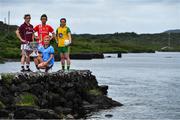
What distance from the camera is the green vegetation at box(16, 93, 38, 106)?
29.0m

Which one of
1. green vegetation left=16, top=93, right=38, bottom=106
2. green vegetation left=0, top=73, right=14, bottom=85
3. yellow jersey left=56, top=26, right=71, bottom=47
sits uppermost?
yellow jersey left=56, top=26, right=71, bottom=47

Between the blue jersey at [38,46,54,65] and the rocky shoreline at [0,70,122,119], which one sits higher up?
the blue jersey at [38,46,54,65]

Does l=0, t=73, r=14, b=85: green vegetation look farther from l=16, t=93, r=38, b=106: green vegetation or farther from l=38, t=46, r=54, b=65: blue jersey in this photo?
l=38, t=46, r=54, b=65: blue jersey

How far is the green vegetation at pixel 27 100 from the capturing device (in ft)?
Answer: 95.1

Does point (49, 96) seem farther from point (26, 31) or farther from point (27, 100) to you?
point (26, 31)

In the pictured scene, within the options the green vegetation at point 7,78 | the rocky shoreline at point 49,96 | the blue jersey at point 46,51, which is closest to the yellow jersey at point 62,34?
the blue jersey at point 46,51

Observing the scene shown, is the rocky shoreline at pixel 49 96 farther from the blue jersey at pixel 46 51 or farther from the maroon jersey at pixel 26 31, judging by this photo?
the maroon jersey at pixel 26 31

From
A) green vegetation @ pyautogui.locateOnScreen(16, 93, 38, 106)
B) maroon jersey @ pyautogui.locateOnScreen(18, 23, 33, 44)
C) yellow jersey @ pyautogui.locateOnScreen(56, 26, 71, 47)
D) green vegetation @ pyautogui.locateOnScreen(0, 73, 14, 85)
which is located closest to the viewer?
green vegetation @ pyautogui.locateOnScreen(16, 93, 38, 106)

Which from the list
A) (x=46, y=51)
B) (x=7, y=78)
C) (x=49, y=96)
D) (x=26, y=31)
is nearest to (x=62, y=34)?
(x=46, y=51)

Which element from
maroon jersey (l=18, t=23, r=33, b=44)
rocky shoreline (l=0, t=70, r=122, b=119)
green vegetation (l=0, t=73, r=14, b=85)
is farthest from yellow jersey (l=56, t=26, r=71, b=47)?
green vegetation (l=0, t=73, r=14, b=85)

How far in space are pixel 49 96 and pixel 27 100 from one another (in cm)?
258

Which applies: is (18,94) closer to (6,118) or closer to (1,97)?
(1,97)

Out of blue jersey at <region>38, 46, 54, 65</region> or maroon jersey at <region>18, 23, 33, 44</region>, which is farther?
maroon jersey at <region>18, 23, 33, 44</region>

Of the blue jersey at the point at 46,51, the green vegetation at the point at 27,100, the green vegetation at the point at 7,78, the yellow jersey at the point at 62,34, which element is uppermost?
the yellow jersey at the point at 62,34
